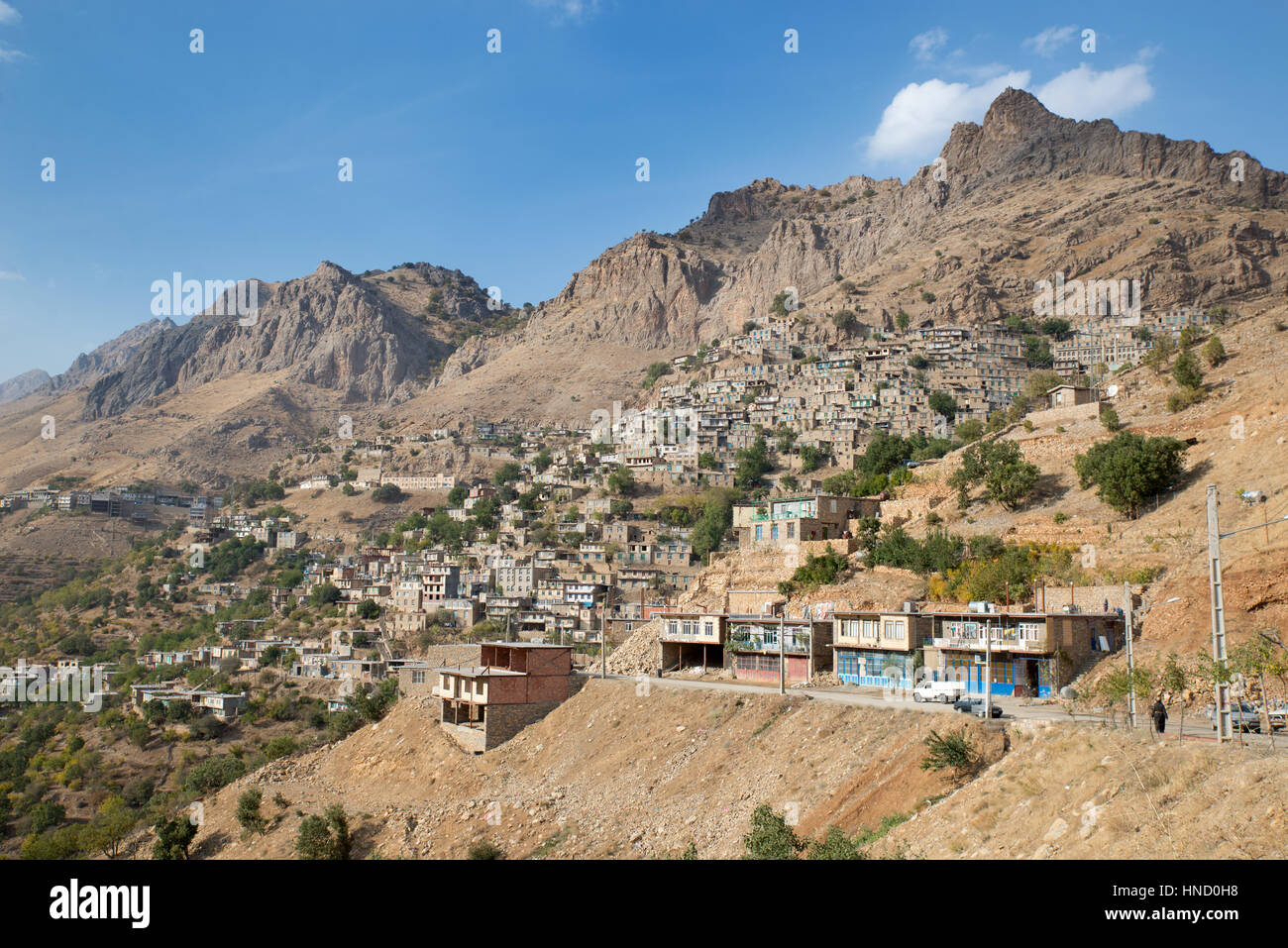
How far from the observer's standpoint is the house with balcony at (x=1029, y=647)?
84.6 feet

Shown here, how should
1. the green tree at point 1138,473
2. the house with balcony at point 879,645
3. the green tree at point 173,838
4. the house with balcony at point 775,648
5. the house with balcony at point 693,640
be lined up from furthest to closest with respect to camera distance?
the house with balcony at point 693,640 < the green tree at point 1138,473 < the house with balcony at point 775,648 < the house with balcony at point 879,645 < the green tree at point 173,838

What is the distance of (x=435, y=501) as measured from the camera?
107375 millimetres

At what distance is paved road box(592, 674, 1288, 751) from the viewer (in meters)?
16.5

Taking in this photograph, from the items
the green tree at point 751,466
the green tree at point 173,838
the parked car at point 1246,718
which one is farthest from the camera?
the green tree at point 751,466

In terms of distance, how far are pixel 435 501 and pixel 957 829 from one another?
96773mm

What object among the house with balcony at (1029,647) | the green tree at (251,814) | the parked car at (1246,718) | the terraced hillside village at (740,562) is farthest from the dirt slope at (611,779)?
the house with balcony at (1029,647)

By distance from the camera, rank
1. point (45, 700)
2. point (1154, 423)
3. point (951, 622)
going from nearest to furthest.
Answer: point (951, 622) → point (1154, 423) → point (45, 700)

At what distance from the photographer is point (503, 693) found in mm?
31391

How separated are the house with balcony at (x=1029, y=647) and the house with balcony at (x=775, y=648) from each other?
468cm

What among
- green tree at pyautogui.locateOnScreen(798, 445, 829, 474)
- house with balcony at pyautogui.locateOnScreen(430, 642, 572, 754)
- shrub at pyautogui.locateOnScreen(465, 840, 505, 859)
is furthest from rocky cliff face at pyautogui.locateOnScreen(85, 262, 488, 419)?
shrub at pyautogui.locateOnScreen(465, 840, 505, 859)

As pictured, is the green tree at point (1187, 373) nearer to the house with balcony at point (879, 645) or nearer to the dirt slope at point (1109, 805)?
the house with balcony at point (879, 645)
